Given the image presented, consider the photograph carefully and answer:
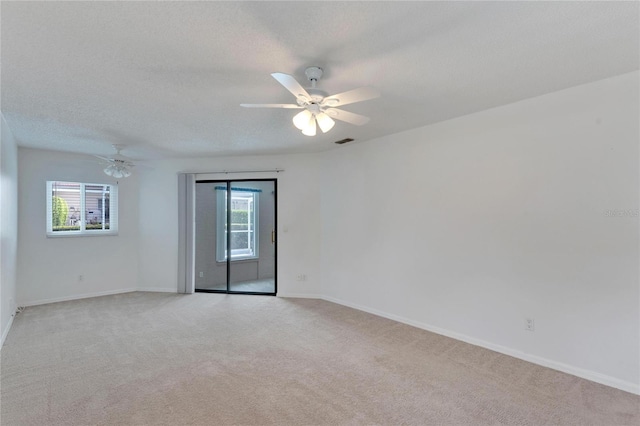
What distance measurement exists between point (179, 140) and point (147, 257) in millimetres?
2637

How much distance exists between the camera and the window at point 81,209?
5.09 metres

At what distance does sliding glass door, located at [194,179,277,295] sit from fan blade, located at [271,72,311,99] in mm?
3830

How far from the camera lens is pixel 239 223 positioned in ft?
20.2

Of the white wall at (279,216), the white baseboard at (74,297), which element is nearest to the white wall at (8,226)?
the white baseboard at (74,297)

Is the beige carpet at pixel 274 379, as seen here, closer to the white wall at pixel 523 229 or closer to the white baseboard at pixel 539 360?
the white baseboard at pixel 539 360

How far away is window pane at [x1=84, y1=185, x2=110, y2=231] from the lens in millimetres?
5398

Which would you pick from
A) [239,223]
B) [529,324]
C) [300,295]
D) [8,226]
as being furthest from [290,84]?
[239,223]

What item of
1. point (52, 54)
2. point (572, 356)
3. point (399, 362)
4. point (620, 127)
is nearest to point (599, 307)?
point (572, 356)

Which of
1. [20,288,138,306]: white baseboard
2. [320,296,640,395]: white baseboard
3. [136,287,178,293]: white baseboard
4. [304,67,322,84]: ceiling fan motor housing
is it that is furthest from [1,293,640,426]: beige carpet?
[304,67,322,84]: ceiling fan motor housing

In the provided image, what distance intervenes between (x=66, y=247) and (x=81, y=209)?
66cm

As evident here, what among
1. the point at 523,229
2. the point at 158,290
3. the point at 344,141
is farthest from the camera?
the point at 158,290

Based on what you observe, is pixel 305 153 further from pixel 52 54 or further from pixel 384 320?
pixel 52 54

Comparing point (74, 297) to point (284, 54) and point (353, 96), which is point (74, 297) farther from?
point (353, 96)

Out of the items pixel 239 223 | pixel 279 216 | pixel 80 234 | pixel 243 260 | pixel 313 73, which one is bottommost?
pixel 243 260
